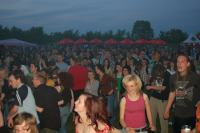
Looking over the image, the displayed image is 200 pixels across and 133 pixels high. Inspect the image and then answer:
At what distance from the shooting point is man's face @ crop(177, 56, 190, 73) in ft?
19.6

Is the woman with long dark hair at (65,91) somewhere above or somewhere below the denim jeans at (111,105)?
above

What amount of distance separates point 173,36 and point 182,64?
314ft

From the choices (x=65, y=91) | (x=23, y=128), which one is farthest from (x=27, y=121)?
(x=65, y=91)

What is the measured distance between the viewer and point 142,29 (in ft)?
440

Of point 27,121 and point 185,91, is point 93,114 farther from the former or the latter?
point 185,91

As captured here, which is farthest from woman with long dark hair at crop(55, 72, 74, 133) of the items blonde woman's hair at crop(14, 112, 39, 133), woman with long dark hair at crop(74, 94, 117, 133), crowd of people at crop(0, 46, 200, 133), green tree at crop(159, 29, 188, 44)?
green tree at crop(159, 29, 188, 44)

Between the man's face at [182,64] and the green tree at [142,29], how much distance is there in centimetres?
12613

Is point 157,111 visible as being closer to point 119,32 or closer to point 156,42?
point 156,42

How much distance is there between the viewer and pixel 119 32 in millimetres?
115562

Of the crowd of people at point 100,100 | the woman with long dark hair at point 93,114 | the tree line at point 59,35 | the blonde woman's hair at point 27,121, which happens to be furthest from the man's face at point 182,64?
the tree line at point 59,35

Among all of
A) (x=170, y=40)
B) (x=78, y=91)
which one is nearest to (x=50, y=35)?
(x=170, y=40)

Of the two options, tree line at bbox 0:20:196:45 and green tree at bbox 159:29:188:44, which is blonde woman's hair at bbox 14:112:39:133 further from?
green tree at bbox 159:29:188:44

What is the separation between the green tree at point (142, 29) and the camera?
132 metres

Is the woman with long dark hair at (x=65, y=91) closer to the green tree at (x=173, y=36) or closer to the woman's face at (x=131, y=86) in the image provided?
the woman's face at (x=131, y=86)
